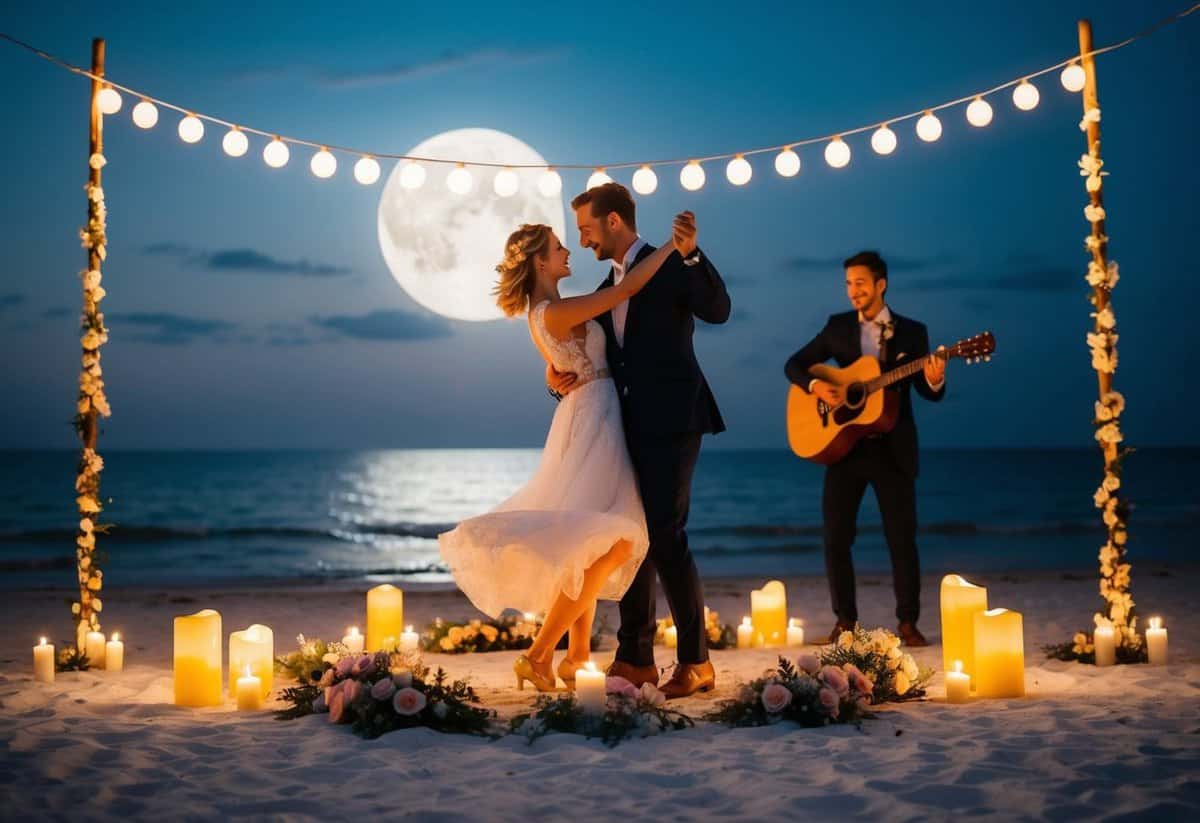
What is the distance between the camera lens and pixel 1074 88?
5398mm

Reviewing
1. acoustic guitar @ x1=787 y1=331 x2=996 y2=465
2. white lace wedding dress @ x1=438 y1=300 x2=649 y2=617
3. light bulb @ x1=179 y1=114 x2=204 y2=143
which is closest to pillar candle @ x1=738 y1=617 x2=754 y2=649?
acoustic guitar @ x1=787 y1=331 x2=996 y2=465

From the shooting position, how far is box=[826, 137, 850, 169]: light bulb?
621 centimetres

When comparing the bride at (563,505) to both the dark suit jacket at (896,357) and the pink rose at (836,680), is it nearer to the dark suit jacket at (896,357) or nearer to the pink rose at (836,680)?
the pink rose at (836,680)

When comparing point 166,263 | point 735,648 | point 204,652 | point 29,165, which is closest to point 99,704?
point 204,652

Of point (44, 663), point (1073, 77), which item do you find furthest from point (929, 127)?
point (44, 663)

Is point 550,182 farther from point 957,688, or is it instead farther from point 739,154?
point 957,688

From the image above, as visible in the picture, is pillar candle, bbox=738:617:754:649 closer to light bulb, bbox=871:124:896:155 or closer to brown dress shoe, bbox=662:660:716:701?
brown dress shoe, bbox=662:660:716:701

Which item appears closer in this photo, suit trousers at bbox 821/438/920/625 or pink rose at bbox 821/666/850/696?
pink rose at bbox 821/666/850/696

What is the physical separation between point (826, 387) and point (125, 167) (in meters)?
20.7

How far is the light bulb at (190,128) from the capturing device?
5.85 m

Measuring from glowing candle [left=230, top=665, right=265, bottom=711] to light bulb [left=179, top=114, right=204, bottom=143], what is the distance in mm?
3067

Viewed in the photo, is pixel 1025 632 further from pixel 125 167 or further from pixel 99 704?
pixel 125 167

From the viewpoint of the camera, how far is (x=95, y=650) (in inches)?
214

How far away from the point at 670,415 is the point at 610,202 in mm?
992
